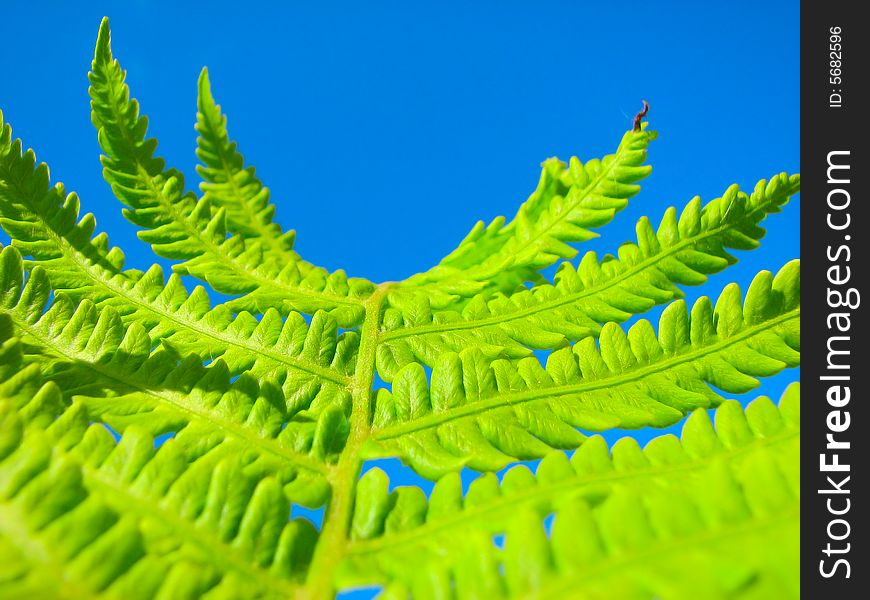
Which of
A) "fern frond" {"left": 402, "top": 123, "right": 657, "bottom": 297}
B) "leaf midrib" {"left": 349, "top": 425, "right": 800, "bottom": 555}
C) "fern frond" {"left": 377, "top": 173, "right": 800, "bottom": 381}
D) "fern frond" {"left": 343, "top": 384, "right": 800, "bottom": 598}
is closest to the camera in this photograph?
"fern frond" {"left": 343, "top": 384, "right": 800, "bottom": 598}

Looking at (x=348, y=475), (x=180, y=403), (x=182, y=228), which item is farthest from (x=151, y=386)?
(x=182, y=228)

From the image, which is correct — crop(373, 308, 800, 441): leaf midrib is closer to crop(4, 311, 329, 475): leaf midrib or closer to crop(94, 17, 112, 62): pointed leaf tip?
crop(4, 311, 329, 475): leaf midrib

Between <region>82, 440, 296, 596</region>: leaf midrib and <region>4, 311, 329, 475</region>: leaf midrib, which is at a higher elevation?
<region>4, 311, 329, 475</region>: leaf midrib

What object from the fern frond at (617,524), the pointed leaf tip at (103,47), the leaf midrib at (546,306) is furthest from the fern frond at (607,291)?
the pointed leaf tip at (103,47)

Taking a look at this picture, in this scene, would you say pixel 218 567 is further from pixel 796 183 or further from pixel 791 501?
pixel 796 183

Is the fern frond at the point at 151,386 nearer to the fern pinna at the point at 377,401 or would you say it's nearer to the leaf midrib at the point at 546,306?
the fern pinna at the point at 377,401

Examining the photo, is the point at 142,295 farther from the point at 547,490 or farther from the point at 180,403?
the point at 547,490

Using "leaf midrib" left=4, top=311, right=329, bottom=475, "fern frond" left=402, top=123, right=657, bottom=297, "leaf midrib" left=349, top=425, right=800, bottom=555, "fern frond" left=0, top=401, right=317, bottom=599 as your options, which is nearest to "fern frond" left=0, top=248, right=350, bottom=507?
"leaf midrib" left=4, top=311, right=329, bottom=475
